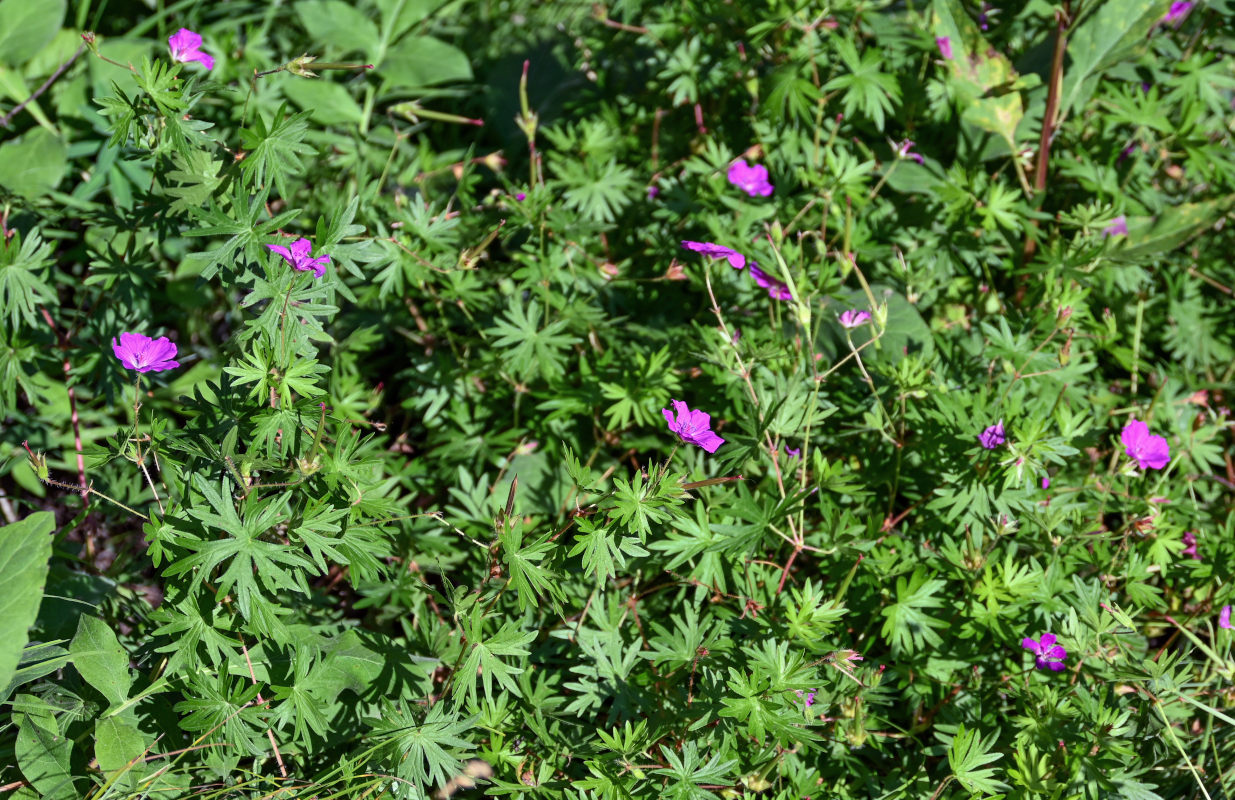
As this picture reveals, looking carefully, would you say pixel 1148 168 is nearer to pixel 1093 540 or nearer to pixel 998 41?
pixel 998 41

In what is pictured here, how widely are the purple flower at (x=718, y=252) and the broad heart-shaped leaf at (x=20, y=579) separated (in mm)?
1348

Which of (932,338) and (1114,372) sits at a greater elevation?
(932,338)

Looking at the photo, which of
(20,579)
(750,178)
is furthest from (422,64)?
(20,579)

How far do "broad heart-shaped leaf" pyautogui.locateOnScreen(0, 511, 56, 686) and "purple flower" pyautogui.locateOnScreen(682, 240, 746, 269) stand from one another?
1.35 metres

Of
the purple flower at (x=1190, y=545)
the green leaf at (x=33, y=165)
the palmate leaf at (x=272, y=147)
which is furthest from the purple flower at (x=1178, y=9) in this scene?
the green leaf at (x=33, y=165)

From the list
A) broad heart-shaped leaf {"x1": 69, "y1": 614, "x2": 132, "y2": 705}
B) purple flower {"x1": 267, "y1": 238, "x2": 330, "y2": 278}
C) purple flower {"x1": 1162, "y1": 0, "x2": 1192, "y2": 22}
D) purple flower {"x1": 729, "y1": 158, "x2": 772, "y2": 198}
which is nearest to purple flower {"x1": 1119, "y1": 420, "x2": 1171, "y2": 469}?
purple flower {"x1": 729, "y1": 158, "x2": 772, "y2": 198}

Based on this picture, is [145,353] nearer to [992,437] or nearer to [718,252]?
[718,252]

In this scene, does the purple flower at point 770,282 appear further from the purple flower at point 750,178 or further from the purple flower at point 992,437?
the purple flower at point 992,437

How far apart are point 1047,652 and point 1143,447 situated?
56 centimetres

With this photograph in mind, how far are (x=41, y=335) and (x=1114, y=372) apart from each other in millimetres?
2942

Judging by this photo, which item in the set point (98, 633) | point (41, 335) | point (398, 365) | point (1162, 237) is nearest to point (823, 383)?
point (1162, 237)

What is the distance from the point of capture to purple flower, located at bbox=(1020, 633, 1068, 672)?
1922 millimetres

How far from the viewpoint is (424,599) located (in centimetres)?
217

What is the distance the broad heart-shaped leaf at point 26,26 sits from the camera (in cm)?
294
